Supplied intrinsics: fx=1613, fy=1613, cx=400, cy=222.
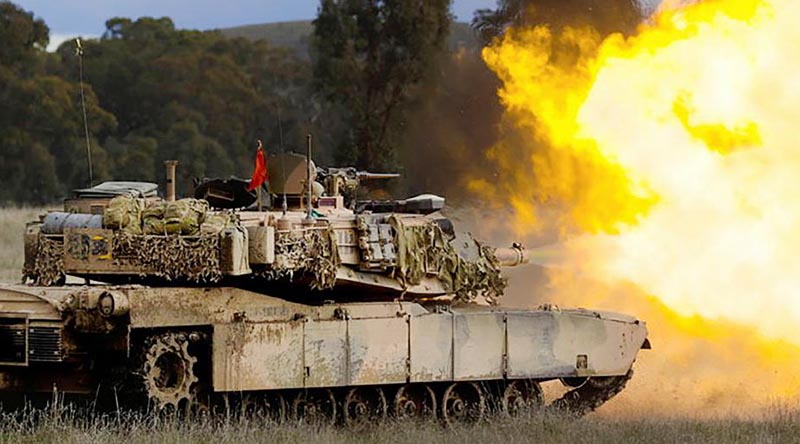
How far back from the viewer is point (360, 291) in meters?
19.1

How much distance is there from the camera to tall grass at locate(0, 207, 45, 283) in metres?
35.8

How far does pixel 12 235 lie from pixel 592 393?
76.6ft

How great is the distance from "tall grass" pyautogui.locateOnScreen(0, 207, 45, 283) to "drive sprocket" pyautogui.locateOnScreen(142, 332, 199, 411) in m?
Result: 17.6

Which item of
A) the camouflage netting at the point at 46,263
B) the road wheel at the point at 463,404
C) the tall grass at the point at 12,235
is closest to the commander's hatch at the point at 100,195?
the camouflage netting at the point at 46,263

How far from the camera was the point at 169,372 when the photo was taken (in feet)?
56.3

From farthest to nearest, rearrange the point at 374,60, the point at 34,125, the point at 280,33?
1. the point at 280,33
2. the point at 34,125
3. the point at 374,60

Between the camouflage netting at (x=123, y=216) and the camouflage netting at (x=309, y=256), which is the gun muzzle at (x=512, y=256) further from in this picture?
the camouflage netting at (x=123, y=216)

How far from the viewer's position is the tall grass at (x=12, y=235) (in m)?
35.8

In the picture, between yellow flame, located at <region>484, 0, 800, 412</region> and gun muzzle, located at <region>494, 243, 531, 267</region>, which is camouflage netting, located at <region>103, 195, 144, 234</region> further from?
yellow flame, located at <region>484, 0, 800, 412</region>

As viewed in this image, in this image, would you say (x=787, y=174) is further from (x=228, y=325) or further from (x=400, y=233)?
(x=228, y=325)

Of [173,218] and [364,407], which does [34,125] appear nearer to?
[364,407]

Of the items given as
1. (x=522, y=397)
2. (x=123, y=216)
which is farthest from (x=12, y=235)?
(x=123, y=216)

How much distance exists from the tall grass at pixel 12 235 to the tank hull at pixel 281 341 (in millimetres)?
17063

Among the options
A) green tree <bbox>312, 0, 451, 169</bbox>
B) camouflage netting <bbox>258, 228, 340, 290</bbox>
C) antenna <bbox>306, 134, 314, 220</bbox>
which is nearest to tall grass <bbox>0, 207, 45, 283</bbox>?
green tree <bbox>312, 0, 451, 169</bbox>
